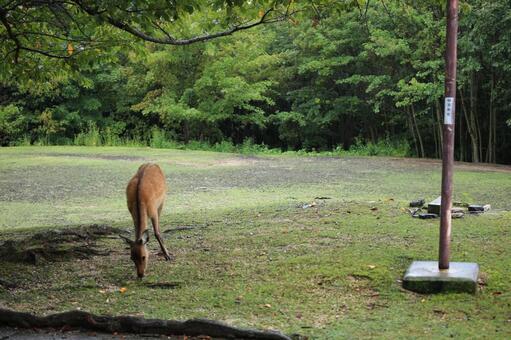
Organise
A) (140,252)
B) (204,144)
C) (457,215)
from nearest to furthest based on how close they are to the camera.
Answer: (140,252)
(457,215)
(204,144)

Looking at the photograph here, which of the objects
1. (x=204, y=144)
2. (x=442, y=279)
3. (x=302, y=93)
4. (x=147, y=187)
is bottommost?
(x=442, y=279)

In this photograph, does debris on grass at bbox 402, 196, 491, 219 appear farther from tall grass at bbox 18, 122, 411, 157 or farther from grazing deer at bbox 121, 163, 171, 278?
tall grass at bbox 18, 122, 411, 157

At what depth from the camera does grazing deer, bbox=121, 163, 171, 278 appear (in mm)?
5949

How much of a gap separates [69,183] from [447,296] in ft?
37.5

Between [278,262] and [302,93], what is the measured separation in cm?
2202

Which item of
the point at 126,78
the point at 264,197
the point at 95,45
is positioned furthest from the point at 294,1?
the point at 126,78

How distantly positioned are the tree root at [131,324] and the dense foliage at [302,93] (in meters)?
15.4

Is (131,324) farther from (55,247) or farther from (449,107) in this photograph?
(55,247)

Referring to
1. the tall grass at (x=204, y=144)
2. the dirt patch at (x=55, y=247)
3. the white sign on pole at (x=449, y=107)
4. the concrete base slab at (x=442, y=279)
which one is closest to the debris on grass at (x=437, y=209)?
the concrete base slab at (x=442, y=279)

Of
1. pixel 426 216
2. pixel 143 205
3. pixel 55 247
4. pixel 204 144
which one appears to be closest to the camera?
pixel 143 205

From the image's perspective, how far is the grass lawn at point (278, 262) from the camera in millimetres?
4789

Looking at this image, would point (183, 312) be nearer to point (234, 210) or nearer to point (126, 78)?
point (234, 210)

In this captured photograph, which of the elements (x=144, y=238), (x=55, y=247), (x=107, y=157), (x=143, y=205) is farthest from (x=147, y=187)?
(x=107, y=157)

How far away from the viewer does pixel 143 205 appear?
20.7 ft
